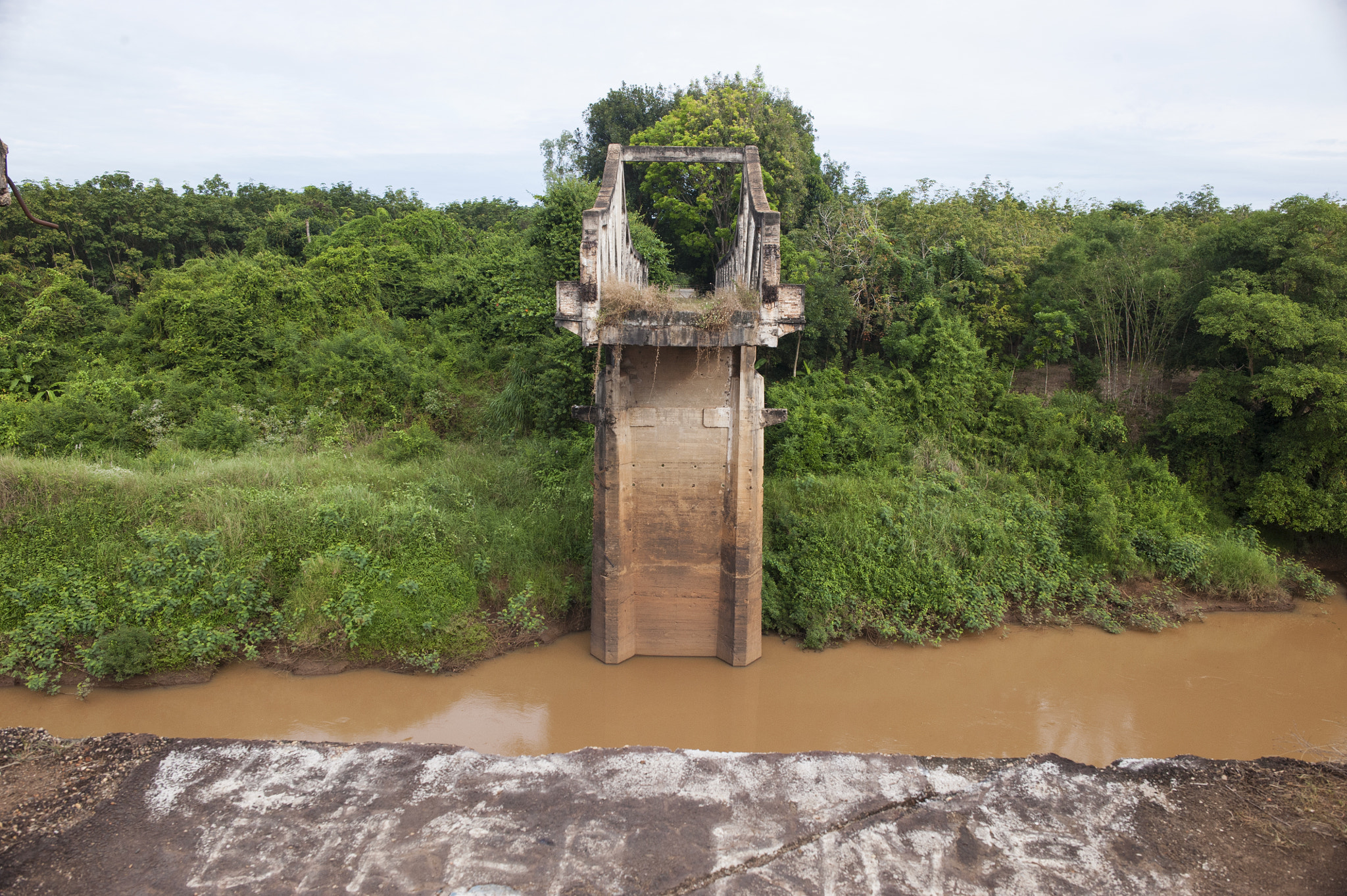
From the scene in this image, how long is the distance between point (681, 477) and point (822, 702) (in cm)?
378

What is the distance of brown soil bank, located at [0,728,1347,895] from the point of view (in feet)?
16.6

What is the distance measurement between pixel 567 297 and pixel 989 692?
8.11 metres

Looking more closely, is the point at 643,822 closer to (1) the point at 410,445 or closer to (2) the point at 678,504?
(2) the point at 678,504

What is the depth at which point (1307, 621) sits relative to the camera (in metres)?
12.6

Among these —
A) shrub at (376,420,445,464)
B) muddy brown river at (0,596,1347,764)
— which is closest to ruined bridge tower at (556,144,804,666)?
muddy brown river at (0,596,1347,764)

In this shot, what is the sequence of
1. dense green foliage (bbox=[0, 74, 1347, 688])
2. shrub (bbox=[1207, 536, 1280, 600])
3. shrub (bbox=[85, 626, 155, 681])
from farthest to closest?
shrub (bbox=[1207, 536, 1280, 600]), dense green foliage (bbox=[0, 74, 1347, 688]), shrub (bbox=[85, 626, 155, 681])

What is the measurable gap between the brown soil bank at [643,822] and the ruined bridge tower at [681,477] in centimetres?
484

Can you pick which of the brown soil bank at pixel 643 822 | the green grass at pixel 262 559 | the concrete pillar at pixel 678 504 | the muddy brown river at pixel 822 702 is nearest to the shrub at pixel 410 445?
the green grass at pixel 262 559

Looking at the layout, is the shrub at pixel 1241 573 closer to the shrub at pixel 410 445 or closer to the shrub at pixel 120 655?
the shrub at pixel 410 445

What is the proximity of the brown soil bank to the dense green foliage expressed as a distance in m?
4.96

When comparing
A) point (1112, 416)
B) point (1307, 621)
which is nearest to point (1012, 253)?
point (1112, 416)

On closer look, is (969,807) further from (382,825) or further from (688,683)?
(688,683)

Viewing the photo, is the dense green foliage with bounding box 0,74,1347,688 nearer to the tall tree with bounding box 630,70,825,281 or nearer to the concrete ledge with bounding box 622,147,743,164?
the tall tree with bounding box 630,70,825,281

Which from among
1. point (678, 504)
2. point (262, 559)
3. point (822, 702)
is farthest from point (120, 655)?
point (822, 702)
